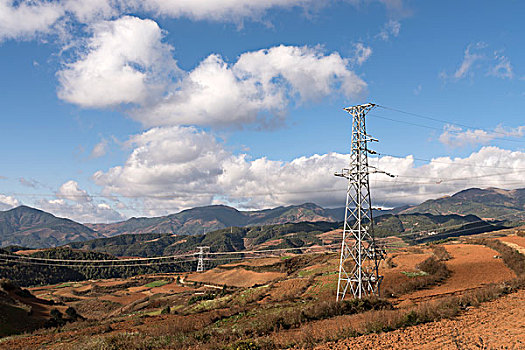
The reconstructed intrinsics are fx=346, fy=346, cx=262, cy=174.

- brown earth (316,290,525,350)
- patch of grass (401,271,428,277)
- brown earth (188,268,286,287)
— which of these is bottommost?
brown earth (188,268,286,287)

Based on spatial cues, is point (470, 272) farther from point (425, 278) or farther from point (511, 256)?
point (511, 256)

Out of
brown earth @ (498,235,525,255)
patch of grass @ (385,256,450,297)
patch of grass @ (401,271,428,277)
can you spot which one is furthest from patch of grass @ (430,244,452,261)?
brown earth @ (498,235,525,255)

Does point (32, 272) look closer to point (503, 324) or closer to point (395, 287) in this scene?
point (395, 287)

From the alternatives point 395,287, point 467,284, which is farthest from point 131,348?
point 467,284

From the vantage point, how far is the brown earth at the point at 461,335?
17.0 metres

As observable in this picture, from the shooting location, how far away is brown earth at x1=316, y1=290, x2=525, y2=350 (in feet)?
55.7

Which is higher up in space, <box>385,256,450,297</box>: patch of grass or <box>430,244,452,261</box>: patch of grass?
<box>430,244,452,261</box>: patch of grass

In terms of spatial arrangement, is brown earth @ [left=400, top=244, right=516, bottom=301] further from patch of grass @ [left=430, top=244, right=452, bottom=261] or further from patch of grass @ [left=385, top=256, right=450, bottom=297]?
patch of grass @ [left=385, top=256, right=450, bottom=297]

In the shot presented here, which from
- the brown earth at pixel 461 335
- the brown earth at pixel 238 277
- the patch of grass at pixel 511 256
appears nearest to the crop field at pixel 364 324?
the brown earth at pixel 461 335

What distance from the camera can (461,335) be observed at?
60.5 ft


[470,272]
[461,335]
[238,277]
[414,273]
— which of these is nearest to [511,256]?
[470,272]

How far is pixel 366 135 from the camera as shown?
34.5 metres

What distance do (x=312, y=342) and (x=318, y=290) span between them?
31585 mm

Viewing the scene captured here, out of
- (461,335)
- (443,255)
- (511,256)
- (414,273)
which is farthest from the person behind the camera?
(443,255)
